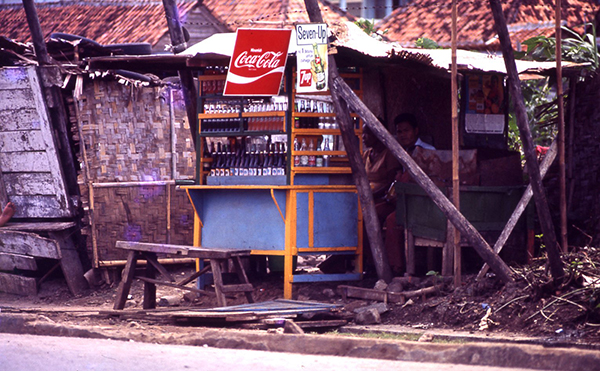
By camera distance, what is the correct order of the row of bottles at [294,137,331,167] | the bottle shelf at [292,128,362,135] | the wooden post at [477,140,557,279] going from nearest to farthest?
the wooden post at [477,140,557,279] < the bottle shelf at [292,128,362,135] < the row of bottles at [294,137,331,167]

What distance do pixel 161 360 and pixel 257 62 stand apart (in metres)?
3.65

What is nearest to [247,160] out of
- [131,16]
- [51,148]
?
[51,148]

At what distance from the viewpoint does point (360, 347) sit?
19.3 feet

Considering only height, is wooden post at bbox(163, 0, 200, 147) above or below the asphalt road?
above

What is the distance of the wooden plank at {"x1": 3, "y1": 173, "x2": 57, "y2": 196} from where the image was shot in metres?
10.8

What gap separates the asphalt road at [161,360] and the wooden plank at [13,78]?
5053 millimetres

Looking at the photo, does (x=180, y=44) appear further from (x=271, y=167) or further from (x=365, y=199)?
(x=365, y=199)

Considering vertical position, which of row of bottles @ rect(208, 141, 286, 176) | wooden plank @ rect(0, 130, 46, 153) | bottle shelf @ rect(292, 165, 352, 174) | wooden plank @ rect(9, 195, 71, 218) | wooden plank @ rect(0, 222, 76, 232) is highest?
wooden plank @ rect(0, 130, 46, 153)

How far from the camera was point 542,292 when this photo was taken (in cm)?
668

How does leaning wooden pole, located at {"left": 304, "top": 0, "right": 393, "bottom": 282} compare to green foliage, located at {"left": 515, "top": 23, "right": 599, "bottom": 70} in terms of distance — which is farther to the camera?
green foliage, located at {"left": 515, "top": 23, "right": 599, "bottom": 70}

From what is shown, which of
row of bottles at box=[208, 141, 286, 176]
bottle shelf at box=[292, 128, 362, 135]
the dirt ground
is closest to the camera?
the dirt ground

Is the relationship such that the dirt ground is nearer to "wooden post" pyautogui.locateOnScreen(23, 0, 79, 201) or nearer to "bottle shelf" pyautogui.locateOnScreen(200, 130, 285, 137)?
"bottle shelf" pyautogui.locateOnScreen(200, 130, 285, 137)

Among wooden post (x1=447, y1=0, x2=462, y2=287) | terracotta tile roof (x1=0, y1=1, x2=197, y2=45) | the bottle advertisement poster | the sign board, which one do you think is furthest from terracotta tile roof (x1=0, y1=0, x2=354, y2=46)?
wooden post (x1=447, y1=0, x2=462, y2=287)

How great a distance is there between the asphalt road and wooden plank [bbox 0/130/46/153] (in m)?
4.77
